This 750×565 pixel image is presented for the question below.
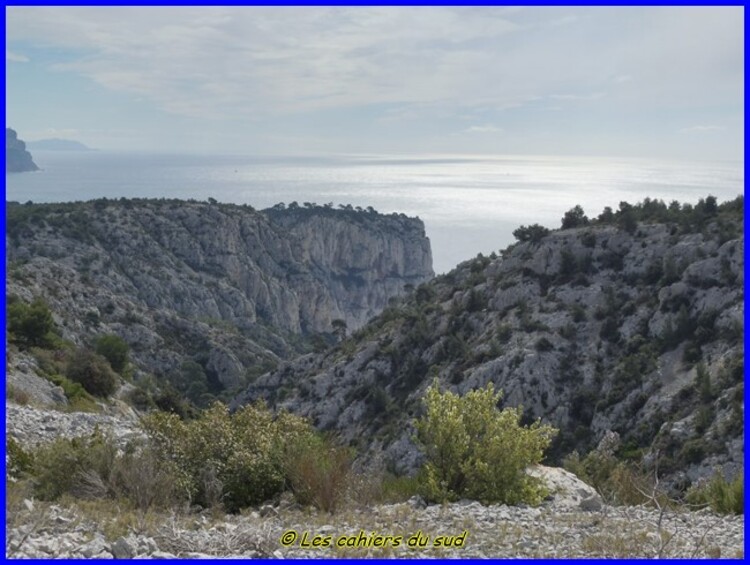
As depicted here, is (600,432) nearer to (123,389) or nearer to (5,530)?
(123,389)

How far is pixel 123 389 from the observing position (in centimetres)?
2825

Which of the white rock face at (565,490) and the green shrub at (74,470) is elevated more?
the green shrub at (74,470)

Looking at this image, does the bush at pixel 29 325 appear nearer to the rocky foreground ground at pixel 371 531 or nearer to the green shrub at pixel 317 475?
the rocky foreground ground at pixel 371 531

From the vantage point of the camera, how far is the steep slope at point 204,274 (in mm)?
53969

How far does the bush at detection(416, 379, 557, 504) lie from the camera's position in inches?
404

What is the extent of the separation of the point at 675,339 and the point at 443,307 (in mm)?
15861

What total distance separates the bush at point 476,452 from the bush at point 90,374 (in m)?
18.5

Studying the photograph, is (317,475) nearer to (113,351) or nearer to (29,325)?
(29,325)

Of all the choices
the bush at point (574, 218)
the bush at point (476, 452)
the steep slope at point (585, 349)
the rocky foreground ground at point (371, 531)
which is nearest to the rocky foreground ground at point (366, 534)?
the rocky foreground ground at point (371, 531)

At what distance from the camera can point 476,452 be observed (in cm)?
1050

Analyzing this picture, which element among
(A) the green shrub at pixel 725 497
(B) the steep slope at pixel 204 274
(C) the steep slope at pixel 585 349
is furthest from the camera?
(B) the steep slope at pixel 204 274

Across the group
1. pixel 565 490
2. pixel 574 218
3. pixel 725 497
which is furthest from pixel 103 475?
pixel 574 218

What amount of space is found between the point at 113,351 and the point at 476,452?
28473mm

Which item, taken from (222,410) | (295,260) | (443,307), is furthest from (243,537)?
(295,260)
